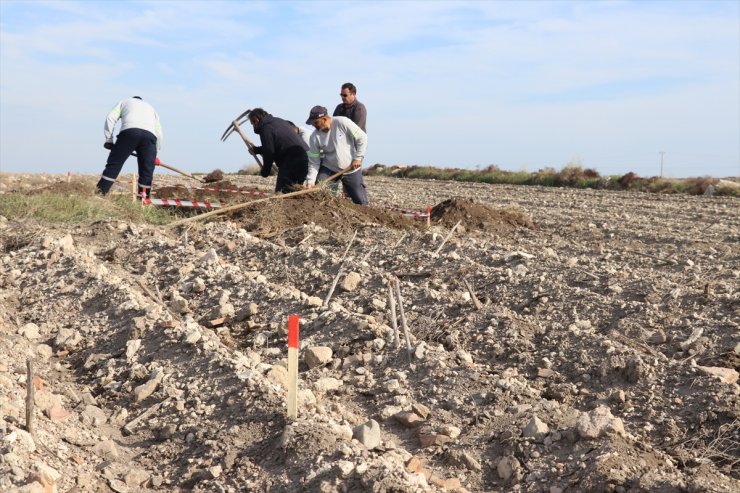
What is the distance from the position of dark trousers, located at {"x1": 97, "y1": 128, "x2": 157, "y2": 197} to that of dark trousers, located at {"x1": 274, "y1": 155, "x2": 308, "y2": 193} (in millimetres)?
1558

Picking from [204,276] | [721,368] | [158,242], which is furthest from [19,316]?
[721,368]

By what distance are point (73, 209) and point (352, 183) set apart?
3.23 meters

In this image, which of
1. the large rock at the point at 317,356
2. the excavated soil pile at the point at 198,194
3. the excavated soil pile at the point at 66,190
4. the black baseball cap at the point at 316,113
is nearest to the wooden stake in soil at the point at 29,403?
the large rock at the point at 317,356

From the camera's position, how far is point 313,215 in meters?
9.83

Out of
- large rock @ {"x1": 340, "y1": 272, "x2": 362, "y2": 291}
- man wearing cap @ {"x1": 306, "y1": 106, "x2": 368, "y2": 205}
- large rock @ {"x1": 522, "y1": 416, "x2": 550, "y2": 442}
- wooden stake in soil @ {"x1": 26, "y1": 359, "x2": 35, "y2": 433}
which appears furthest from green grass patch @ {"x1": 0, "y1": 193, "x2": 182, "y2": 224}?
large rock @ {"x1": 522, "y1": 416, "x2": 550, "y2": 442}

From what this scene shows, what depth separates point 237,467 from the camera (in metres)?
3.98

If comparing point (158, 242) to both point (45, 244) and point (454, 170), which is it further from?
point (454, 170)

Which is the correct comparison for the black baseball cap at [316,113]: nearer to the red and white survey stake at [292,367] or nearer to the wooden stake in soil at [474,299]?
the wooden stake in soil at [474,299]

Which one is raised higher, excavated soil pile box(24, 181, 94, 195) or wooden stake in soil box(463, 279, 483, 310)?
excavated soil pile box(24, 181, 94, 195)

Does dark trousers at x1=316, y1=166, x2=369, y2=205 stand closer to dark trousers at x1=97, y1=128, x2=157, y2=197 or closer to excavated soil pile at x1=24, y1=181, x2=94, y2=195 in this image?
dark trousers at x1=97, y1=128, x2=157, y2=197

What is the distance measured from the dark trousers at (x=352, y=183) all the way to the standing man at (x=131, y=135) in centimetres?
206

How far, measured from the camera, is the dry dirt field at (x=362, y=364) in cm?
396

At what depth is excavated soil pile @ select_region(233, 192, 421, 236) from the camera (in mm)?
9617

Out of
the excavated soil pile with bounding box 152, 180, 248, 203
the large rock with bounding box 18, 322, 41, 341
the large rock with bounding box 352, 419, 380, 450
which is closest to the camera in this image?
the large rock with bounding box 352, 419, 380, 450
